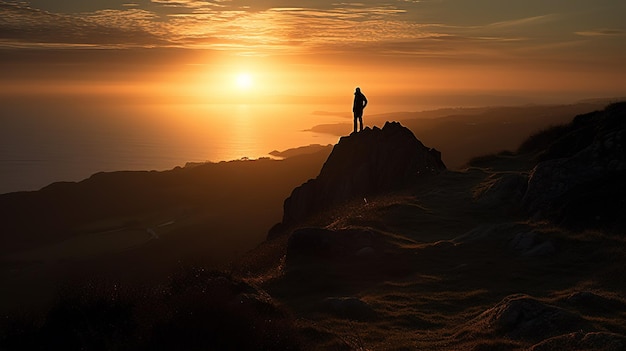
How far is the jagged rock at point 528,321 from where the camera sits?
12.1 m

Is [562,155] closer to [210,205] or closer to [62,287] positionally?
[62,287]

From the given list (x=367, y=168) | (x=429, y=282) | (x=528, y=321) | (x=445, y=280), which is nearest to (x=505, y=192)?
(x=445, y=280)

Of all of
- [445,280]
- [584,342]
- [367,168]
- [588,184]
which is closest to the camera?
[584,342]

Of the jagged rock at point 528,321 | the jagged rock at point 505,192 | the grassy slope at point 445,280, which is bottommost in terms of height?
the grassy slope at point 445,280

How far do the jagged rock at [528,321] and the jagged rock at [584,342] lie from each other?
2.61 ft

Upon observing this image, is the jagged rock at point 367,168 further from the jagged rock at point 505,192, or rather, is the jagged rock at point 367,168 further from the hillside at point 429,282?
the jagged rock at point 505,192

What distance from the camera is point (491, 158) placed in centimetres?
4194

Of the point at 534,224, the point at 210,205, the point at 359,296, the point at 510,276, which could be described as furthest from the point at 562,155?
the point at 210,205

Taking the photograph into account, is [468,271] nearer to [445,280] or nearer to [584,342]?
[445,280]

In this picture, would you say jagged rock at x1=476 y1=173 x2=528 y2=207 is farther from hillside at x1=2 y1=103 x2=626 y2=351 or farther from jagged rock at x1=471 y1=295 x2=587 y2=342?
jagged rock at x1=471 y1=295 x2=587 y2=342

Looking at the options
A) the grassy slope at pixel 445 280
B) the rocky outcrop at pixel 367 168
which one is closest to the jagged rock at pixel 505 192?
the grassy slope at pixel 445 280

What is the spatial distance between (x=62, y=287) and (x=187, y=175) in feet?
560

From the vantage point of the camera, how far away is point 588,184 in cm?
2355

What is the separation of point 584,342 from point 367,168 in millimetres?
27764
